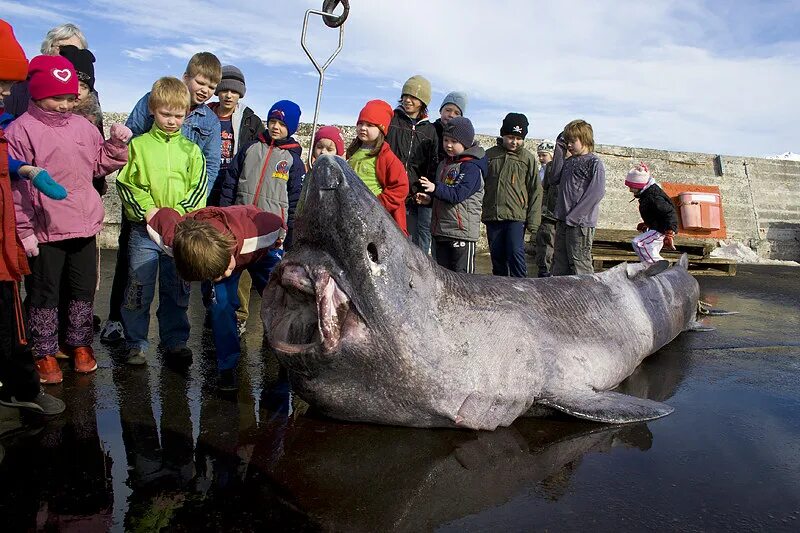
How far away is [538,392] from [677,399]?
4.21ft

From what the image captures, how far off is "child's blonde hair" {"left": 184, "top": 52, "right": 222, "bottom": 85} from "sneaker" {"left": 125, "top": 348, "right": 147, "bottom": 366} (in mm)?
2403

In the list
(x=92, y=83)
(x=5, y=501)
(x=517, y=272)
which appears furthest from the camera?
(x=517, y=272)

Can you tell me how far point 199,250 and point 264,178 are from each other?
1.81m

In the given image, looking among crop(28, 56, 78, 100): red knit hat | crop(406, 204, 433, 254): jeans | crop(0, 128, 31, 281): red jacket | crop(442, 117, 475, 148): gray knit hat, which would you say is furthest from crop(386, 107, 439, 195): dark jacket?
crop(0, 128, 31, 281): red jacket

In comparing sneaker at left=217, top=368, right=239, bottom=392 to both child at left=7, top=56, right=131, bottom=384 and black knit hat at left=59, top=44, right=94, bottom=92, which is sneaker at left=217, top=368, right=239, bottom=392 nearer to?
child at left=7, top=56, right=131, bottom=384

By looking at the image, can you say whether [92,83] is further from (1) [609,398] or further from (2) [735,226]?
(2) [735,226]

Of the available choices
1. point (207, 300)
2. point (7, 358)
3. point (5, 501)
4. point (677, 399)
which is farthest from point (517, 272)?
point (5, 501)

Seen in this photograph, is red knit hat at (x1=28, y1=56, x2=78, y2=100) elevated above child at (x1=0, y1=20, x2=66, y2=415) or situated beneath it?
elevated above

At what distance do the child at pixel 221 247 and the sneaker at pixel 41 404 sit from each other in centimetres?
96

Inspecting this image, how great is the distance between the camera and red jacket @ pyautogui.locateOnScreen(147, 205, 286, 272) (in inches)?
167

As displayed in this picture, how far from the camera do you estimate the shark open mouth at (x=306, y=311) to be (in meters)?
3.36

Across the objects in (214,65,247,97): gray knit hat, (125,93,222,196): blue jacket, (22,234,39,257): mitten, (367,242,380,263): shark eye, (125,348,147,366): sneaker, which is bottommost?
(125,348,147,366): sneaker

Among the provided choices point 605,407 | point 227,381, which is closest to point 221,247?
point 227,381

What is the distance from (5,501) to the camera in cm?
270
